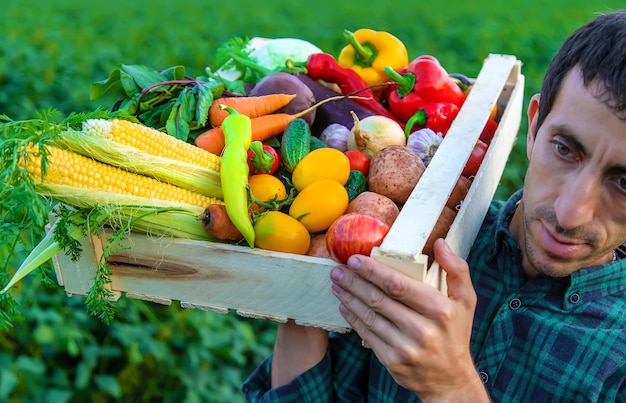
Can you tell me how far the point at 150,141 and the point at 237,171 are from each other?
21 centimetres

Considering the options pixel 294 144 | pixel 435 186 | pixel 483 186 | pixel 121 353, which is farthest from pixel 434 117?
pixel 121 353

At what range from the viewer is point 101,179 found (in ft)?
5.08

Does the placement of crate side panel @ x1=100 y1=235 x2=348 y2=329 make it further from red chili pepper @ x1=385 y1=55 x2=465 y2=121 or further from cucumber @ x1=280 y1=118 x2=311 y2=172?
red chili pepper @ x1=385 y1=55 x2=465 y2=121

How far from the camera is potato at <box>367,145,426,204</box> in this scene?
173 cm

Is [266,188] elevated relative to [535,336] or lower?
elevated

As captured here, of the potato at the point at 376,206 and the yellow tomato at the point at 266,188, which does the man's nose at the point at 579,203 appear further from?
the yellow tomato at the point at 266,188

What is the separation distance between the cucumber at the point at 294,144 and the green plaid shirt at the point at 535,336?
537 mm

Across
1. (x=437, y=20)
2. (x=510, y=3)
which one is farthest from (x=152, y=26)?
(x=510, y=3)

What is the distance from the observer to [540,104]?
176 cm

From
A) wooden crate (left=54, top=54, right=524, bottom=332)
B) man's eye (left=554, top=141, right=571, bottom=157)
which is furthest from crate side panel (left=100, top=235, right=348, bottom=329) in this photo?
man's eye (left=554, top=141, right=571, bottom=157)

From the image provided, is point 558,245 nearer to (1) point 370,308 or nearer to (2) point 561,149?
(2) point 561,149

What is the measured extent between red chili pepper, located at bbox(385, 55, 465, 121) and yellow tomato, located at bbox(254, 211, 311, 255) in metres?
0.69

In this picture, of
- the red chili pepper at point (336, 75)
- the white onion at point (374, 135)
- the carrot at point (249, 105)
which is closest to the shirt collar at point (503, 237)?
the white onion at point (374, 135)

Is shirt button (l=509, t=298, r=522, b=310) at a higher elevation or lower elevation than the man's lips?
lower
